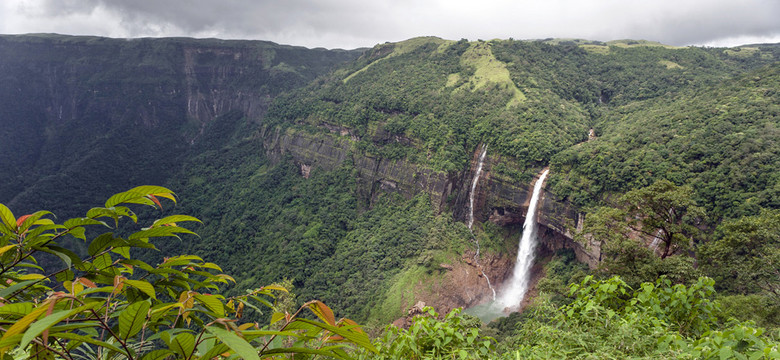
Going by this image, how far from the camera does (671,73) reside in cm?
4222

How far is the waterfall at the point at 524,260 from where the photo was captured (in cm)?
3029

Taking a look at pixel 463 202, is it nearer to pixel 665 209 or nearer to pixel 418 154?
pixel 418 154

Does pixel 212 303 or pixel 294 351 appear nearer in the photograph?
pixel 294 351

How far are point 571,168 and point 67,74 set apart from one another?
108622mm

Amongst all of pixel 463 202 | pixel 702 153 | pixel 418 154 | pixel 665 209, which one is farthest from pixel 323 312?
pixel 418 154

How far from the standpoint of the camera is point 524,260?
106 ft

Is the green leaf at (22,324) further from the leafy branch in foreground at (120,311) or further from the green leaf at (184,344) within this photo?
the green leaf at (184,344)

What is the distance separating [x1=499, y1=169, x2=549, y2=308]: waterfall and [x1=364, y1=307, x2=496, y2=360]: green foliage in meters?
28.9

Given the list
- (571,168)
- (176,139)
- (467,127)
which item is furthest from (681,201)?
(176,139)

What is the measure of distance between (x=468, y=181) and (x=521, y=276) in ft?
33.2

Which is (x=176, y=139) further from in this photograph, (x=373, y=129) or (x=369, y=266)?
(x=369, y=266)

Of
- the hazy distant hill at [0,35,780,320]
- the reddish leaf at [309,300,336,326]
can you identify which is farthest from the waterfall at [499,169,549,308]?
the reddish leaf at [309,300,336,326]

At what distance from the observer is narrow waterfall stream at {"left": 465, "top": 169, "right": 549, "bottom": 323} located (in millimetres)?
29656

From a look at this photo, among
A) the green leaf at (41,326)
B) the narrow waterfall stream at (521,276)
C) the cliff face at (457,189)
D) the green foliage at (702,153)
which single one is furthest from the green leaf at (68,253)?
A: the narrow waterfall stream at (521,276)
